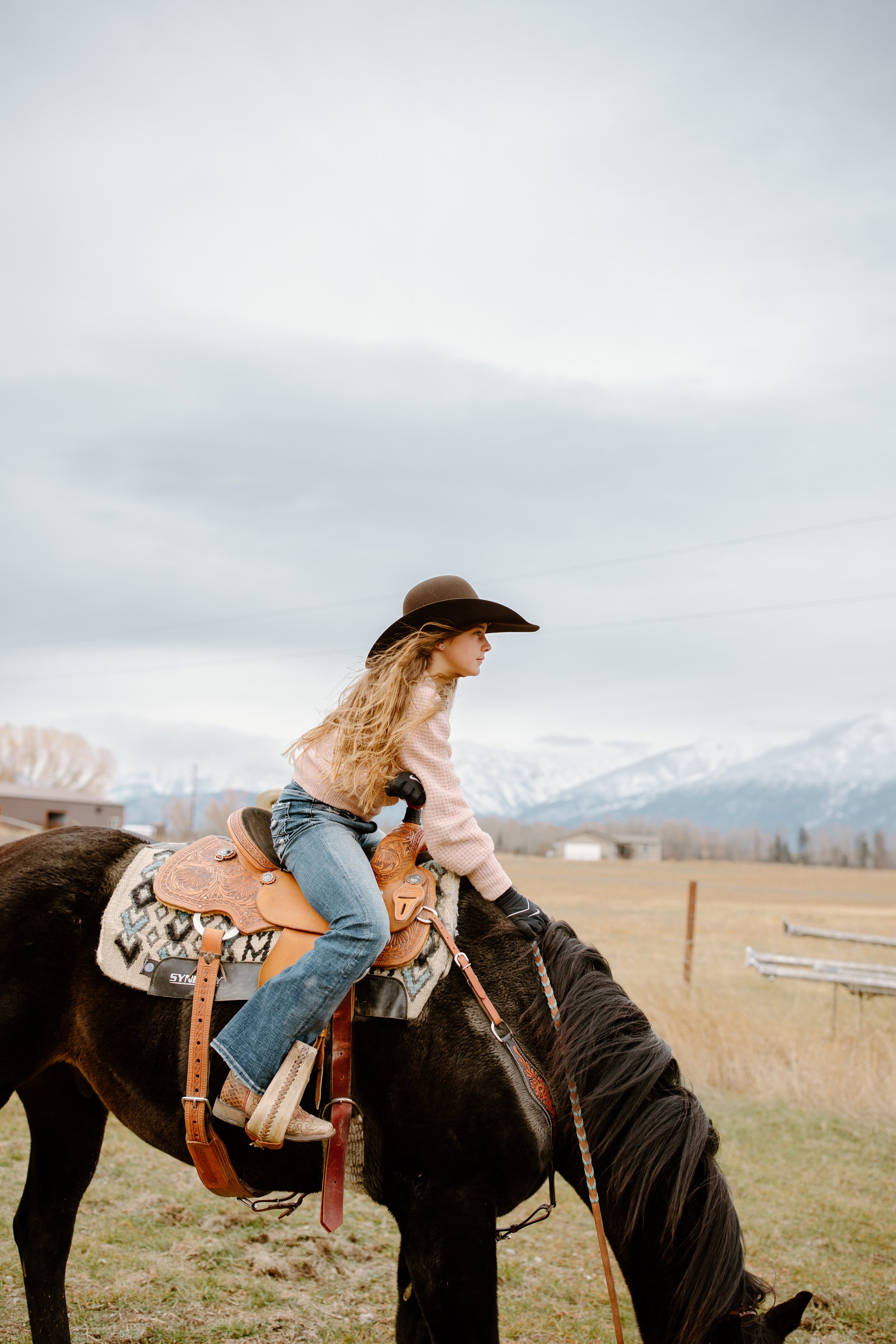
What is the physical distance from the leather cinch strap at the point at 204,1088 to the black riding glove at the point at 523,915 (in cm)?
94

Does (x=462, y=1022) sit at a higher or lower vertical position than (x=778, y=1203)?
higher

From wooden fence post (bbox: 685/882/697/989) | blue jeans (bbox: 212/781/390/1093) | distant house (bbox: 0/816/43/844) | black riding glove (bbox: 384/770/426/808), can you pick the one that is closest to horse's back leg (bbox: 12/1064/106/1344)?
blue jeans (bbox: 212/781/390/1093)

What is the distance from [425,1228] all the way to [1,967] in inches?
61.7

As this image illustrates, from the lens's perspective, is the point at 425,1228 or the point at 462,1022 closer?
the point at 425,1228

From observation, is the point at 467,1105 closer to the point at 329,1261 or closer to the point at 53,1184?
the point at 53,1184

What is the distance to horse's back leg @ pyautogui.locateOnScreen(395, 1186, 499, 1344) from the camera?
2393mm

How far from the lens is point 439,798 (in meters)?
2.81

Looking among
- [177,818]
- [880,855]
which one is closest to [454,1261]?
[177,818]

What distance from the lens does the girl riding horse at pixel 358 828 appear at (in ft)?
8.26

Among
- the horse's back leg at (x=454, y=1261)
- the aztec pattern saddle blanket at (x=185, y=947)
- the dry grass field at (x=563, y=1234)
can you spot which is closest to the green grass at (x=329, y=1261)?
the dry grass field at (x=563, y=1234)

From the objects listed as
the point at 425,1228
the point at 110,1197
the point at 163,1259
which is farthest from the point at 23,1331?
the point at 425,1228

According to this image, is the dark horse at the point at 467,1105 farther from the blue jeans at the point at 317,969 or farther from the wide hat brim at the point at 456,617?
the wide hat brim at the point at 456,617

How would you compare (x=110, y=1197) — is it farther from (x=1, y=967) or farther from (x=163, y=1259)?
(x=1, y=967)

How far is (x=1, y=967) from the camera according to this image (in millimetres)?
2793
